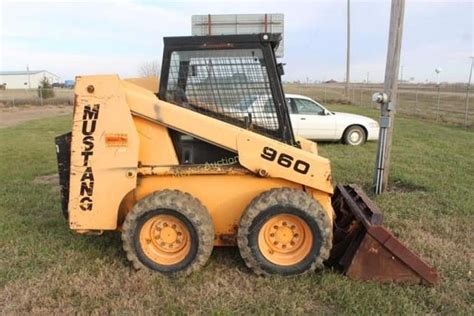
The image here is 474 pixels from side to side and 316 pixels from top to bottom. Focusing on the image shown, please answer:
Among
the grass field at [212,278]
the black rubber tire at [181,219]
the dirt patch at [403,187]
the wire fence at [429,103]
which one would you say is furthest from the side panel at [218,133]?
the wire fence at [429,103]

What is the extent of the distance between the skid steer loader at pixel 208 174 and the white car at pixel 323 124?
26.6 feet

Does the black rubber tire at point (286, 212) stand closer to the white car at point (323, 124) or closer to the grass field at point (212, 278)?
the grass field at point (212, 278)

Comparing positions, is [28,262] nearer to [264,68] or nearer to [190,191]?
[190,191]

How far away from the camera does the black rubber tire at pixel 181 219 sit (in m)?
3.81

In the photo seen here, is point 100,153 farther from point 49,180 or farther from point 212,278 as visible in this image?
point 49,180

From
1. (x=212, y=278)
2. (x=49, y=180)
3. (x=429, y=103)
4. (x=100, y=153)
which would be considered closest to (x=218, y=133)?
(x=100, y=153)

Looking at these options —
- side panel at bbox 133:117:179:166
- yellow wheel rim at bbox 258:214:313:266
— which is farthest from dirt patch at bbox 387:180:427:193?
side panel at bbox 133:117:179:166

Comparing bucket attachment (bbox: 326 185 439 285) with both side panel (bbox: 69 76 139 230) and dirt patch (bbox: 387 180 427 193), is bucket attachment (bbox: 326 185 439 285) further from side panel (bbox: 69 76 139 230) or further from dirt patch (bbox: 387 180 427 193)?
dirt patch (bbox: 387 180 427 193)

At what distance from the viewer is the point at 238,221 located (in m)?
4.06

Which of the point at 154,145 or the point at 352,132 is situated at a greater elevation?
the point at 154,145

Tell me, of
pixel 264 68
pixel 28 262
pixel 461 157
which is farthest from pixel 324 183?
pixel 461 157

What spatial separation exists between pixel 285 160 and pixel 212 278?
46.5 inches

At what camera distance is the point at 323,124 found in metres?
12.2

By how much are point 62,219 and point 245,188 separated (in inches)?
105
